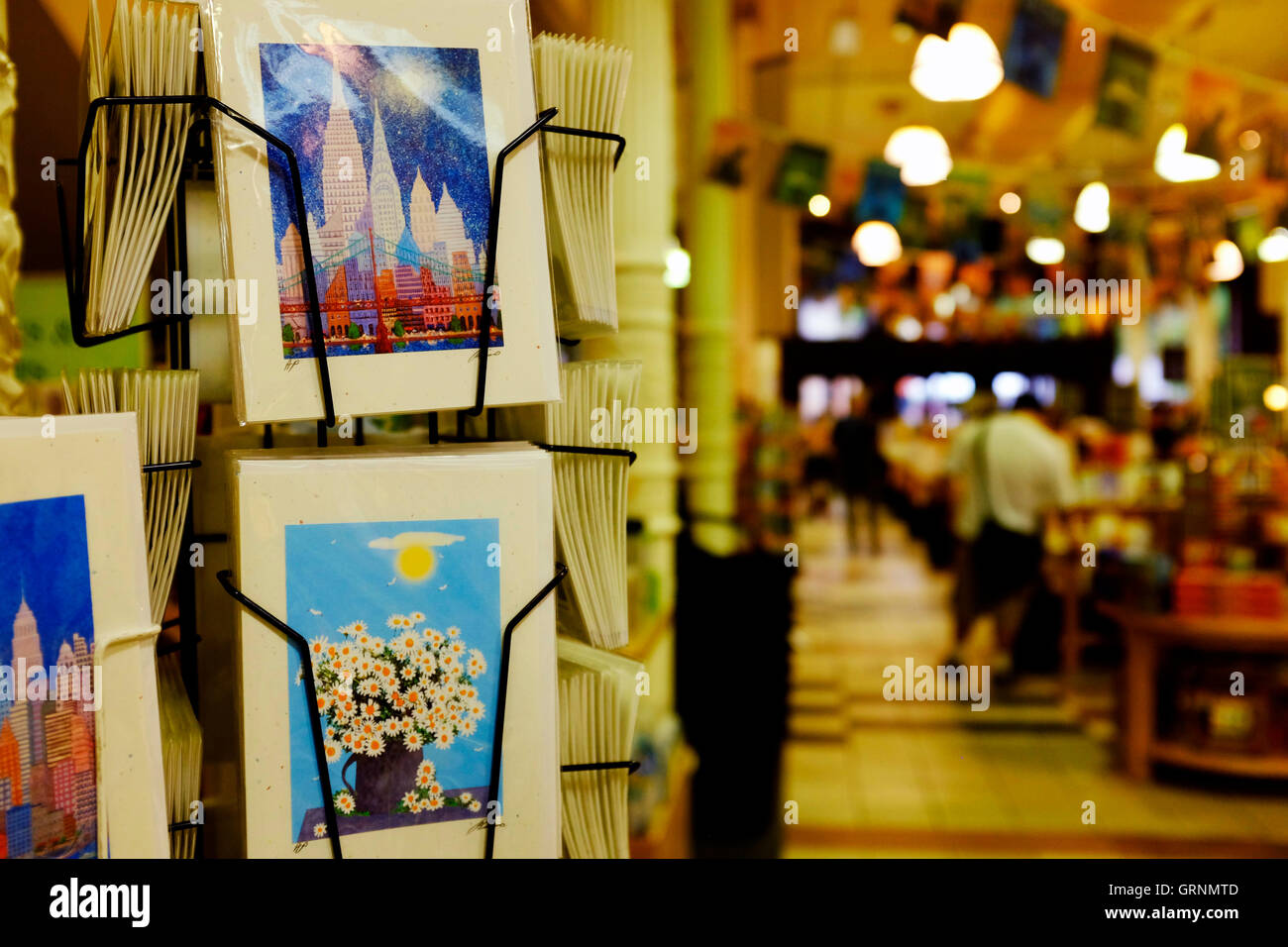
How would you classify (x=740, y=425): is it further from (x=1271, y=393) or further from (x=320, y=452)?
(x=320, y=452)

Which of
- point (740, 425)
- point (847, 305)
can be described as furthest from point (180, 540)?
point (847, 305)

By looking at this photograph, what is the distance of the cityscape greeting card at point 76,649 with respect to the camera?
25.5 inches

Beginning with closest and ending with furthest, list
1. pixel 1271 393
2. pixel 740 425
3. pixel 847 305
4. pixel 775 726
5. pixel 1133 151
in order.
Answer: pixel 775 726, pixel 1271 393, pixel 740 425, pixel 1133 151, pixel 847 305

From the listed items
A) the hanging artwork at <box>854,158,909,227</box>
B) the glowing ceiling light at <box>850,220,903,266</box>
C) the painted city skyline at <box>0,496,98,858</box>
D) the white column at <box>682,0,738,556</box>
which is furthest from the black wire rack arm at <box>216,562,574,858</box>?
the glowing ceiling light at <box>850,220,903,266</box>

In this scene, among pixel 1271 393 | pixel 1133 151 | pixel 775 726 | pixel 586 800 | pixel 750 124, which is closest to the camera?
pixel 586 800

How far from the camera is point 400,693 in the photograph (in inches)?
29.8

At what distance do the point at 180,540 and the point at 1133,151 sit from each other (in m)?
12.5

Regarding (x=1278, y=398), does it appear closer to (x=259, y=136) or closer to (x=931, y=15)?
(x=931, y=15)

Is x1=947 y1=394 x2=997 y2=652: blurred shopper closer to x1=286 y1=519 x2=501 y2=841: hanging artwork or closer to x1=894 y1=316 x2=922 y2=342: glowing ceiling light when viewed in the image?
x1=286 y1=519 x2=501 y2=841: hanging artwork

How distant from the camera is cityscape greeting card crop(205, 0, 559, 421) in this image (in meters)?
0.73

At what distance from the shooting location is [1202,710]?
3.96 metres

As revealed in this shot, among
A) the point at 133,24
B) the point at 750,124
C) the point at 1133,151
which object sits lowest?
the point at 133,24

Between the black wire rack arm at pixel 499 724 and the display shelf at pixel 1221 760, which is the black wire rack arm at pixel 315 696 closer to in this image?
the black wire rack arm at pixel 499 724
